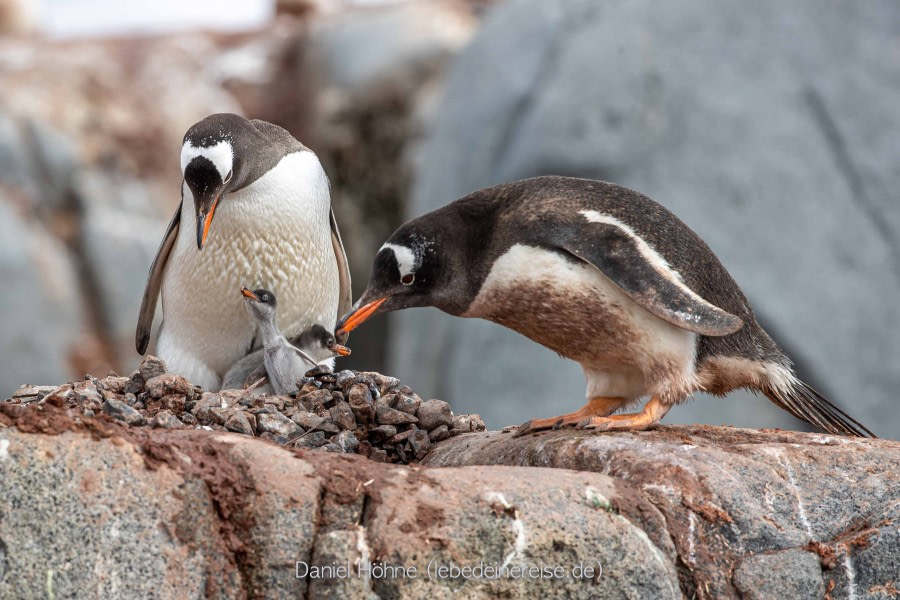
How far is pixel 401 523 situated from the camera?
104 inches

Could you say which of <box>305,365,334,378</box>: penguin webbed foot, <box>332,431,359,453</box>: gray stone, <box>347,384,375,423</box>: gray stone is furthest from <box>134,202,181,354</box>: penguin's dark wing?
<box>332,431,359,453</box>: gray stone

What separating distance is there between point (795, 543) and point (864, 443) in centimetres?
60

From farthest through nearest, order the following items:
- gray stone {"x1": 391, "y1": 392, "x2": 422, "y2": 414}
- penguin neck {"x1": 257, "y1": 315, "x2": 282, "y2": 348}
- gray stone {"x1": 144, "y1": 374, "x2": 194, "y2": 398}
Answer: penguin neck {"x1": 257, "y1": 315, "x2": 282, "y2": 348}, gray stone {"x1": 391, "y1": 392, "x2": 422, "y2": 414}, gray stone {"x1": 144, "y1": 374, "x2": 194, "y2": 398}

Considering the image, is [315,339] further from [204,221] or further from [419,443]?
[419,443]

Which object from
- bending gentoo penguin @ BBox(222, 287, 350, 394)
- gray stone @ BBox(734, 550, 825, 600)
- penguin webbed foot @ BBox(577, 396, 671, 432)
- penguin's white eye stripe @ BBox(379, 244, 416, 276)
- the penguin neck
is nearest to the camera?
gray stone @ BBox(734, 550, 825, 600)

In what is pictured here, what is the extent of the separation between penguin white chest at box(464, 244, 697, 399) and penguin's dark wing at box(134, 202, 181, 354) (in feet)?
4.93

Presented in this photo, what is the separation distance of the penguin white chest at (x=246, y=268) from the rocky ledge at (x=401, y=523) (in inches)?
55.9

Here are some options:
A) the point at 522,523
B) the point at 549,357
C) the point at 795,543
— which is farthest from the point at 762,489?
the point at 549,357

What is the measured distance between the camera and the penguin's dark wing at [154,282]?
4605mm

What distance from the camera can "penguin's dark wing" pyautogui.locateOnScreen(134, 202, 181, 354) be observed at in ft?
15.1

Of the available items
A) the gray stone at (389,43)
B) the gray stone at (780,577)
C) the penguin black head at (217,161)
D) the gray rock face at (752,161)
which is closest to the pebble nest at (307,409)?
the penguin black head at (217,161)

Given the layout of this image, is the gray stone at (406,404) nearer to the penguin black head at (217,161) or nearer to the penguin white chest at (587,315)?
the penguin white chest at (587,315)

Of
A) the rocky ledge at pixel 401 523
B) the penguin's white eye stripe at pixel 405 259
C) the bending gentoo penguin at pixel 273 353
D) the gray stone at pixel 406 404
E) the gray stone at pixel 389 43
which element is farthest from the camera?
the gray stone at pixel 389 43

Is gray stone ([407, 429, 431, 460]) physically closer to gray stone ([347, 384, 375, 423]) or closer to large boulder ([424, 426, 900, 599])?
gray stone ([347, 384, 375, 423])
